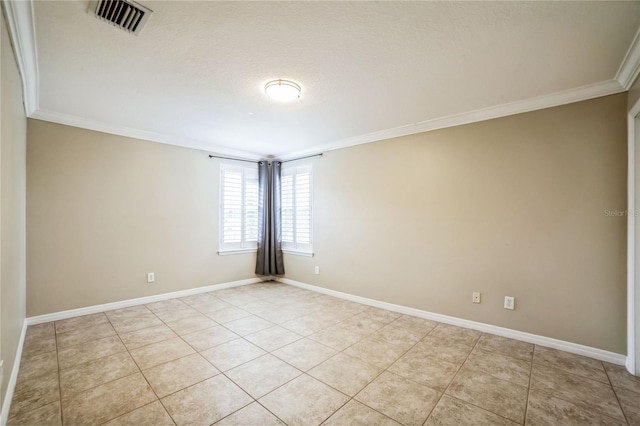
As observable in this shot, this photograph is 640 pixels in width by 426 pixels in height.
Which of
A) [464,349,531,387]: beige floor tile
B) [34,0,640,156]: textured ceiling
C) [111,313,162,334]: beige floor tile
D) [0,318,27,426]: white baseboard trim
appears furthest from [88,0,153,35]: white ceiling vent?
[464,349,531,387]: beige floor tile

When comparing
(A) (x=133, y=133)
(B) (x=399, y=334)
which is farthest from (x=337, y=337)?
(A) (x=133, y=133)

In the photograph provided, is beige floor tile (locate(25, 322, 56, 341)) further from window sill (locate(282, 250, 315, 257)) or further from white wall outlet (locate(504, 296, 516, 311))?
white wall outlet (locate(504, 296, 516, 311))

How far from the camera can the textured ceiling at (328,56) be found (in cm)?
164

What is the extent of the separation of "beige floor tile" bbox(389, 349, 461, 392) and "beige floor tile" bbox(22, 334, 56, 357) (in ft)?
10.2

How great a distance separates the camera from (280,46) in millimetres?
1938

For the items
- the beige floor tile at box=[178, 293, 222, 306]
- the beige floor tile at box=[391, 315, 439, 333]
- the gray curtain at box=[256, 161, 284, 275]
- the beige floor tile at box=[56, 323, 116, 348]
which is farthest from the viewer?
the gray curtain at box=[256, 161, 284, 275]

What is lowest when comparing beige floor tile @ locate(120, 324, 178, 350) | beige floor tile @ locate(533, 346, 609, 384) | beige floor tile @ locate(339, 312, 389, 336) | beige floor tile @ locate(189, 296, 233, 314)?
beige floor tile @ locate(339, 312, 389, 336)

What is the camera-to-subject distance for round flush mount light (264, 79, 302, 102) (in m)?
2.41

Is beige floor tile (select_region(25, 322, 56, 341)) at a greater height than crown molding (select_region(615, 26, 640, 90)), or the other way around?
crown molding (select_region(615, 26, 640, 90))

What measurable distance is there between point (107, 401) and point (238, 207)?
11.2 feet

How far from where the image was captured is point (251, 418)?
1.72 metres

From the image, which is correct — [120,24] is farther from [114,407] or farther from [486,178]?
[486,178]

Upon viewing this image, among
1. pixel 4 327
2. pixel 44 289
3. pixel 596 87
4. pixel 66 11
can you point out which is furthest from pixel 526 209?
pixel 44 289

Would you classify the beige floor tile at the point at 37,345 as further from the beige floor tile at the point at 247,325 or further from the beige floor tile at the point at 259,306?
the beige floor tile at the point at 259,306
